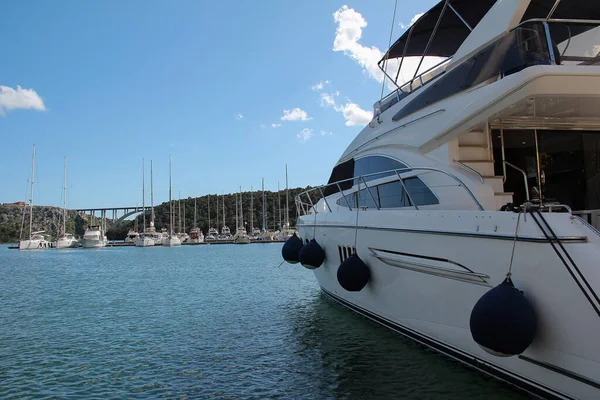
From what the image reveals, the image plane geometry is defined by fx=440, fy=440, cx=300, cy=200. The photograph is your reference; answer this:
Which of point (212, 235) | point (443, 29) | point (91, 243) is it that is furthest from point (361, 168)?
point (212, 235)

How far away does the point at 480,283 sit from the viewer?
15.8 feet

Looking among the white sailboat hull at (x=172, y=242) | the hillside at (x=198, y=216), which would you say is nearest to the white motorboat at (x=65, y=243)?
the hillside at (x=198, y=216)

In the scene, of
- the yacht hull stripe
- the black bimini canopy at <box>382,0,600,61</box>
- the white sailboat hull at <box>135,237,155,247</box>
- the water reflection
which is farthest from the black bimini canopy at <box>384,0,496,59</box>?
the white sailboat hull at <box>135,237,155,247</box>

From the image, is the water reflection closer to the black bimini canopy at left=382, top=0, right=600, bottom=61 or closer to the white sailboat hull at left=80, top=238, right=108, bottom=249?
the black bimini canopy at left=382, top=0, right=600, bottom=61

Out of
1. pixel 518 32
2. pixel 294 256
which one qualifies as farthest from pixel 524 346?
pixel 294 256

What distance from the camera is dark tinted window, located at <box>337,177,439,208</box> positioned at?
23.2 feet

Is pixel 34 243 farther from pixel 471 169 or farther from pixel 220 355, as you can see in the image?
pixel 471 169

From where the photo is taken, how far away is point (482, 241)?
4762 millimetres

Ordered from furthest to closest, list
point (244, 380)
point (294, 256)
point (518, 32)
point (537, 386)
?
point (294, 256)
point (244, 380)
point (518, 32)
point (537, 386)

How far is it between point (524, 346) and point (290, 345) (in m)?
4.49

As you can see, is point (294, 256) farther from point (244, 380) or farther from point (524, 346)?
point (524, 346)

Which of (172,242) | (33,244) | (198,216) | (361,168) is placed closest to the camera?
(361,168)

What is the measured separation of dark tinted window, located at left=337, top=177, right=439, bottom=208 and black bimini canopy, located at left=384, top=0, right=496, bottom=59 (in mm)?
3540

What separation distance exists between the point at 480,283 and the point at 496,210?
1260 millimetres
